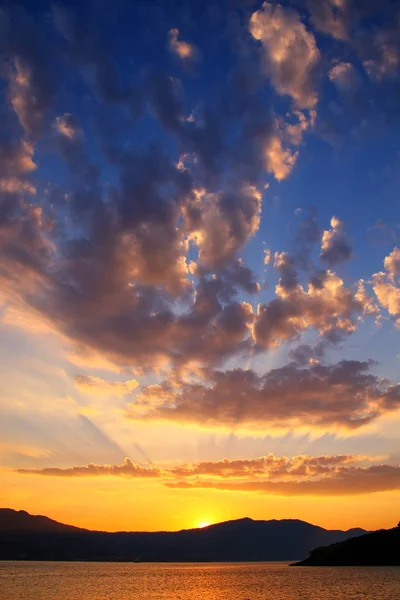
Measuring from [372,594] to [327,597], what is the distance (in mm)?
13130

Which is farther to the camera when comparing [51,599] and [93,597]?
[93,597]

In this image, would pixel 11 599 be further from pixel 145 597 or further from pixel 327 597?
pixel 327 597

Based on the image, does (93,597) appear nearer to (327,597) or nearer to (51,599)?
(51,599)

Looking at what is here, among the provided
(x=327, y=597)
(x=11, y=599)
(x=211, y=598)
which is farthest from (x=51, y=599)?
(x=327, y=597)

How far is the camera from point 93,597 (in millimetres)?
134375

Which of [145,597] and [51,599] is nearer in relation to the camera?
[51,599]

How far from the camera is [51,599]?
414ft

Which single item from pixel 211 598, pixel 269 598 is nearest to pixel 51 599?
pixel 211 598

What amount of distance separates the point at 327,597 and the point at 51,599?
7319 centimetres

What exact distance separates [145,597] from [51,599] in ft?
90.8

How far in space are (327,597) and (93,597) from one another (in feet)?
212

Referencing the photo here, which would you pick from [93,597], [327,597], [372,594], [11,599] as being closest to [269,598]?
[327,597]

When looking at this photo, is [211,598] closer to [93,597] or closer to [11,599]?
[93,597]

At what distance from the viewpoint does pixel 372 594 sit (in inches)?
5064
